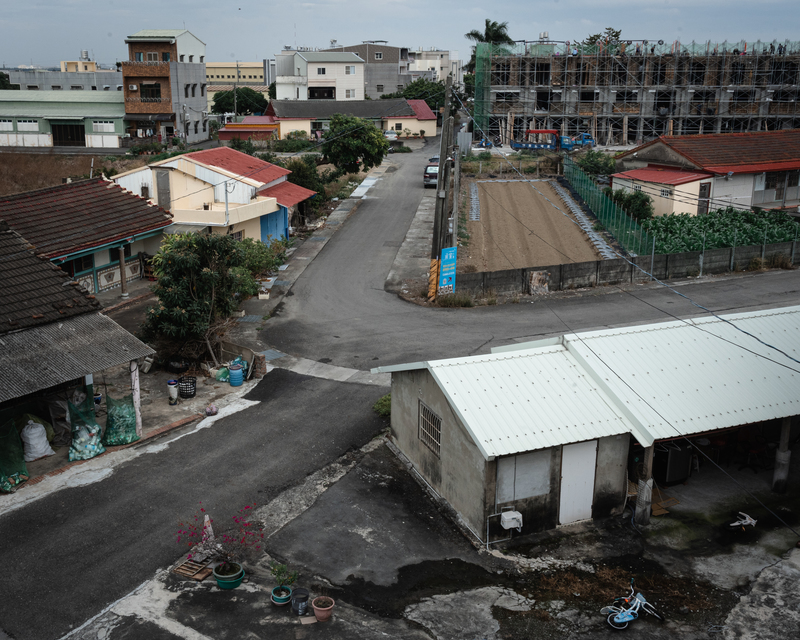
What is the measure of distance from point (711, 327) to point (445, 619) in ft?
33.3

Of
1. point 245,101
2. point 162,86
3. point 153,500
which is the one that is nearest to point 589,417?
point 153,500

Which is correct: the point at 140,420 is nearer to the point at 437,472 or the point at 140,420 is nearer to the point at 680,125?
the point at 437,472

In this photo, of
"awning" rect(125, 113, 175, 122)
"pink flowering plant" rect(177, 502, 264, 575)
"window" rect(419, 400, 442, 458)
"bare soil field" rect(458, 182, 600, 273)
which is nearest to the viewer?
"pink flowering plant" rect(177, 502, 264, 575)

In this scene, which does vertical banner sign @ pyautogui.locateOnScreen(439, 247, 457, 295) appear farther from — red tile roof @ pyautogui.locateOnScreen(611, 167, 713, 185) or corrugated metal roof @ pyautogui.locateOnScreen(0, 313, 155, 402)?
red tile roof @ pyautogui.locateOnScreen(611, 167, 713, 185)

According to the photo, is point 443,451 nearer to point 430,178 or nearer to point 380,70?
point 430,178

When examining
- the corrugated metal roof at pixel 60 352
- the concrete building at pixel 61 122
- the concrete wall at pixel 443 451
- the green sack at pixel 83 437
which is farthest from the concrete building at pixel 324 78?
the concrete wall at pixel 443 451

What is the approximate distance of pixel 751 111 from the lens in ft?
222

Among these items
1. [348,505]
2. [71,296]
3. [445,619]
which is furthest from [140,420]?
[445,619]

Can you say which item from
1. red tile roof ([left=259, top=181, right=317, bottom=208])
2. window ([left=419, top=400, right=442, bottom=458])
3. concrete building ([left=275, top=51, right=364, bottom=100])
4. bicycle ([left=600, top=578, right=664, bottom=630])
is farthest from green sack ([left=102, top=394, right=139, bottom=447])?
concrete building ([left=275, top=51, right=364, bottom=100])

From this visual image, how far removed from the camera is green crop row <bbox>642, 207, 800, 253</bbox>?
118ft

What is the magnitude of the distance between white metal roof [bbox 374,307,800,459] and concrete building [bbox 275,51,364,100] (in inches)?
3338

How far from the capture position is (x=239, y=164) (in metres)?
37.9

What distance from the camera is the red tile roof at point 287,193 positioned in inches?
1491

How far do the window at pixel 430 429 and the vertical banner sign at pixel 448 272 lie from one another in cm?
1361
